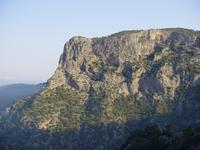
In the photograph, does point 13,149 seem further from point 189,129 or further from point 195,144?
point 195,144

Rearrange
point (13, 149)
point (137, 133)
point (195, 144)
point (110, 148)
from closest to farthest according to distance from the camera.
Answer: point (195, 144)
point (137, 133)
point (13, 149)
point (110, 148)

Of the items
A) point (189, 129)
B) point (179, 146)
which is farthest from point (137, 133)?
point (179, 146)

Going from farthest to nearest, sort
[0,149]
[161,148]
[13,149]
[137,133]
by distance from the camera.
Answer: [13,149] → [0,149] → [137,133] → [161,148]

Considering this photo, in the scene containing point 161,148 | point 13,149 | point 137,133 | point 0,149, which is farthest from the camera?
point 13,149

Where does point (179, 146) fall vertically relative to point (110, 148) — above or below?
above

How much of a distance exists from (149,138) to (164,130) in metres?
8.86

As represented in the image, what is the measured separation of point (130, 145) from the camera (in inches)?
4358

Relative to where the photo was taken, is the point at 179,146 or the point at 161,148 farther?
the point at 161,148

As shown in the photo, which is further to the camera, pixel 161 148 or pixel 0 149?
pixel 0 149

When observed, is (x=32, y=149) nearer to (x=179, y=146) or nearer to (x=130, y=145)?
(x=130, y=145)

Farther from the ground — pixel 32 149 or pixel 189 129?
pixel 189 129

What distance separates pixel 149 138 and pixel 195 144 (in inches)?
665

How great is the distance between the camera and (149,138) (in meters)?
111

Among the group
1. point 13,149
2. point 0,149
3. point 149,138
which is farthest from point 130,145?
point 13,149
